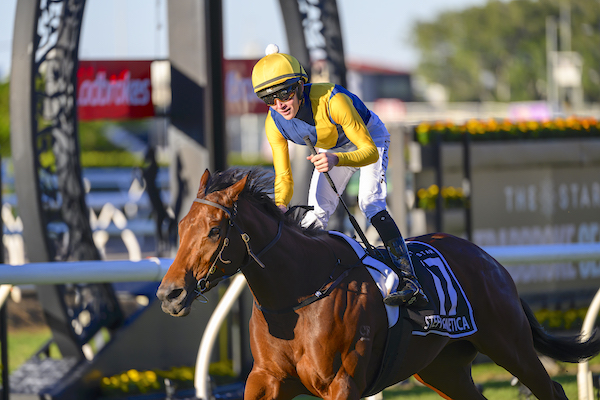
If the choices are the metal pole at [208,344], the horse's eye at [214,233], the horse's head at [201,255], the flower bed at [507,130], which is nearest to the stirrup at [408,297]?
the horse's head at [201,255]

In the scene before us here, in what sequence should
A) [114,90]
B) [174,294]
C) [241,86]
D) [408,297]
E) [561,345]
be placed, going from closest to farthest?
[174,294]
[408,297]
[561,345]
[114,90]
[241,86]

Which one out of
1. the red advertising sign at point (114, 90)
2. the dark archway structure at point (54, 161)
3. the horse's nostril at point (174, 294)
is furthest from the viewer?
the red advertising sign at point (114, 90)

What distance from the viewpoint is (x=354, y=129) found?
2865 millimetres

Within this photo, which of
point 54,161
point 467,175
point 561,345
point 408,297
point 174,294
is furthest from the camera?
point 467,175

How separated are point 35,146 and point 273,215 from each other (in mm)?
2269

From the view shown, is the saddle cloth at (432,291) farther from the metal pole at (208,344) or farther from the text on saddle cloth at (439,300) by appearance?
the metal pole at (208,344)

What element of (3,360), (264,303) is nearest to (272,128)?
(264,303)

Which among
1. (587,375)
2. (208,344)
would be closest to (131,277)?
(208,344)

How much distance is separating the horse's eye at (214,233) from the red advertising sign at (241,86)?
12.8 feet

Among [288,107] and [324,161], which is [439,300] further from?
[288,107]

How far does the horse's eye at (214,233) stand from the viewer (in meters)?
2.55

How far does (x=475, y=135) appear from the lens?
6.34 m

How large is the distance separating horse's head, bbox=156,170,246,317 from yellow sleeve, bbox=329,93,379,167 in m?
0.47

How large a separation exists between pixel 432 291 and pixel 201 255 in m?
1.08
